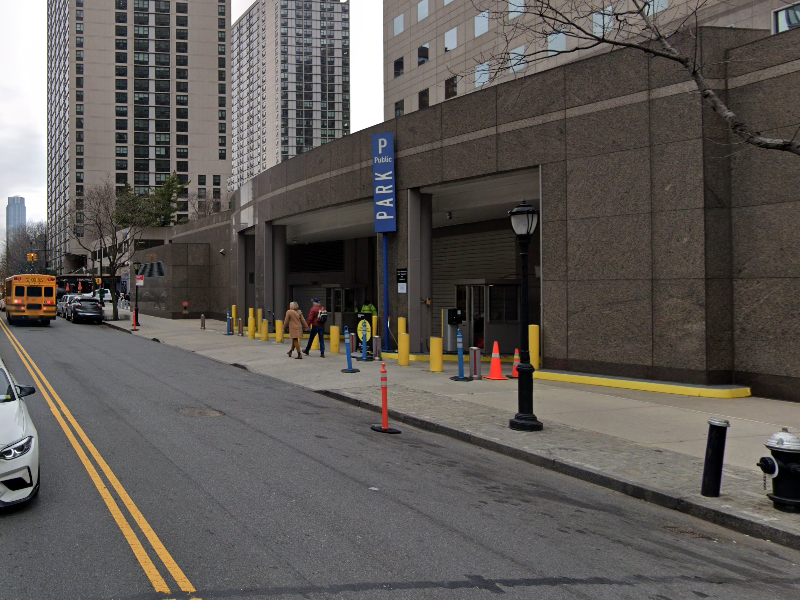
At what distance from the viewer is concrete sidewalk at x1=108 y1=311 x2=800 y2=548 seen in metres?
6.60

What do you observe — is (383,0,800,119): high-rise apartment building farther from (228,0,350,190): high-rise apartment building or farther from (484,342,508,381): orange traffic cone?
(228,0,350,190): high-rise apartment building

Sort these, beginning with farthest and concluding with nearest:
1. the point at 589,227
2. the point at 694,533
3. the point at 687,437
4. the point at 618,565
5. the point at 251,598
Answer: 1. the point at 589,227
2. the point at 687,437
3. the point at 694,533
4. the point at 618,565
5. the point at 251,598

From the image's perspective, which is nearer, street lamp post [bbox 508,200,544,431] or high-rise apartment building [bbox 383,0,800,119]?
street lamp post [bbox 508,200,544,431]

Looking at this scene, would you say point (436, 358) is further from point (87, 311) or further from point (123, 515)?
point (87, 311)

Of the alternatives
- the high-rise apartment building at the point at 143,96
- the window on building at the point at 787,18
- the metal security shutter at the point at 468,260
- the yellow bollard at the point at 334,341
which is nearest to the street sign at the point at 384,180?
the yellow bollard at the point at 334,341

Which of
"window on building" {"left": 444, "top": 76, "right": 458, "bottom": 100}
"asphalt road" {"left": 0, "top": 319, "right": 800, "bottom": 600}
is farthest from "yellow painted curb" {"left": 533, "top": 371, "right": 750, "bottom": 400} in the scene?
"window on building" {"left": 444, "top": 76, "right": 458, "bottom": 100}

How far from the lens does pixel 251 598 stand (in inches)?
167

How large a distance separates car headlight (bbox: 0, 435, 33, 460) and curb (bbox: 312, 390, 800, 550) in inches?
221

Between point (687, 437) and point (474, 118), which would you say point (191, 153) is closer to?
point (474, 118)

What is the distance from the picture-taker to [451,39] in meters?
34.4

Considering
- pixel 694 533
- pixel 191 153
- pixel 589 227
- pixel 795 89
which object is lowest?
pixel 694 533

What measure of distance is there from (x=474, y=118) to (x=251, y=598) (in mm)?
14799

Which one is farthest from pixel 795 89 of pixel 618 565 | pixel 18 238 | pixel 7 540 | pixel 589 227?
pixel 18 238

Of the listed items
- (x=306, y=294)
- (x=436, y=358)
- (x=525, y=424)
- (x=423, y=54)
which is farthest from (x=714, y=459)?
(x=423, y=54)
